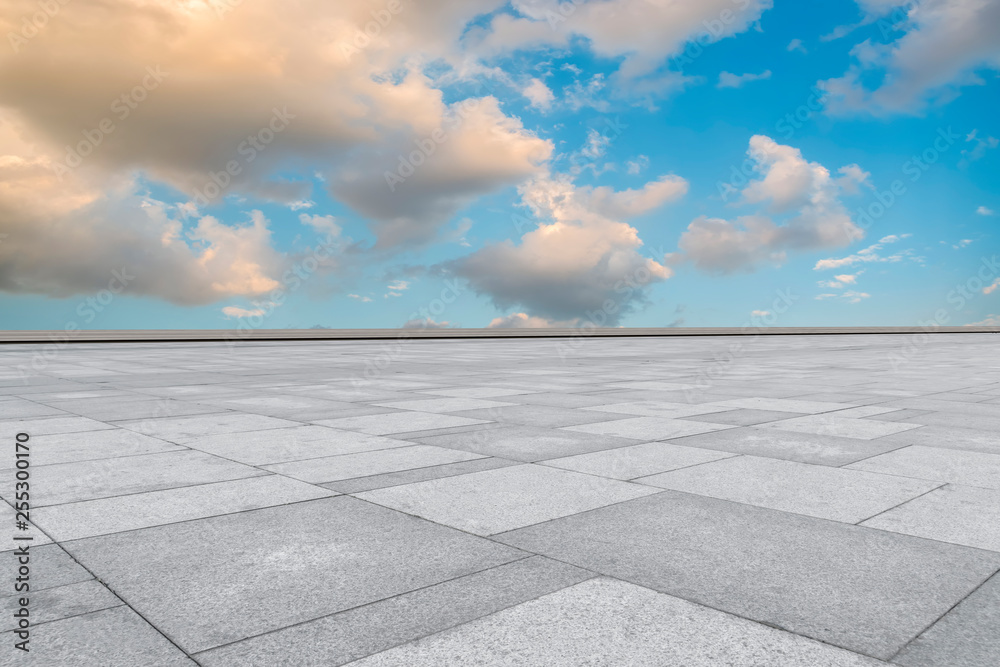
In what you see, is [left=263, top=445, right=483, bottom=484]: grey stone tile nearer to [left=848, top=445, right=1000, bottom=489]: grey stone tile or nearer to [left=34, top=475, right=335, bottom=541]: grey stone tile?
[left=34, top=475, right=335, bottom=541]: grey stone tile

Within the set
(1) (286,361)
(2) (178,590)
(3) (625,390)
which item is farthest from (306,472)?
(1) (286,361)

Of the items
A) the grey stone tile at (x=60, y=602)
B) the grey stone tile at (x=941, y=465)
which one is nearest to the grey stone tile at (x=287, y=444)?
the grey stone tile at (x=60, y=602)

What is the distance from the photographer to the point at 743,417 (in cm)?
991

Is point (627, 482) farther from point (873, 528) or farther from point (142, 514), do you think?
point (142, 514)

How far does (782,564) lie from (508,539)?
165 cm

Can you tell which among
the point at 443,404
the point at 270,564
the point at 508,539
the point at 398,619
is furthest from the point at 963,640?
the point at 443,404

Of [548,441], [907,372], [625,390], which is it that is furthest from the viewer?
[907,372]

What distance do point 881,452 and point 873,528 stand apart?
9.94ft

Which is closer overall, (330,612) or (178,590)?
(330,612)

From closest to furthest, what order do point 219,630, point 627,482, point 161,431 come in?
point 219,630 → point 627,482 → point 161,431

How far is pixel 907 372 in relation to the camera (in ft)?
62.7

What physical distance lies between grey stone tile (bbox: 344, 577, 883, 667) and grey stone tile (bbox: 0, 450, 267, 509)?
374 cm

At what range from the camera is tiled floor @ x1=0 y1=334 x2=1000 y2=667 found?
3104 millimetres

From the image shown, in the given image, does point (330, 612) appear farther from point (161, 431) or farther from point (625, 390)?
point (625, 390)
